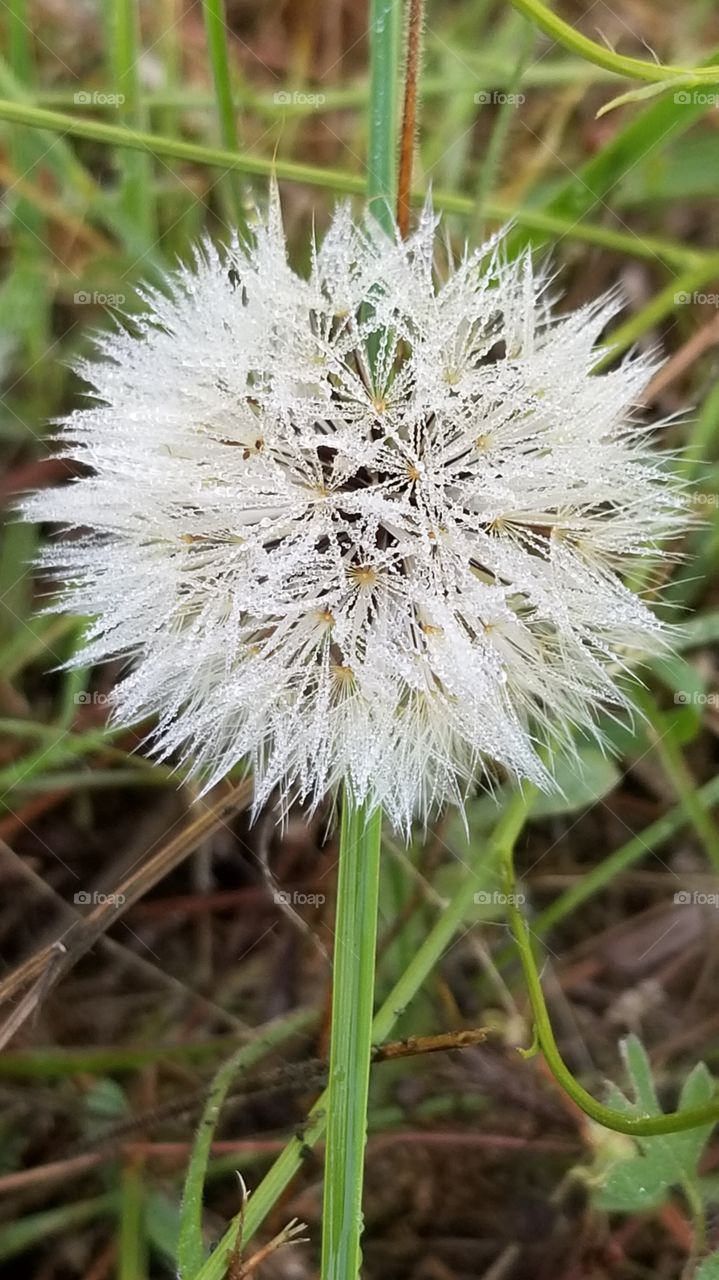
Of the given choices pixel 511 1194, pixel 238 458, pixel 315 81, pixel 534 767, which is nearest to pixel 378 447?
pixel 238 458

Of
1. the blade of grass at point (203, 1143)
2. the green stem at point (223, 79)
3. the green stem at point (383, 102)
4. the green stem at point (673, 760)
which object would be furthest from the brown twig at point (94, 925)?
the green stem at point (223, 79)

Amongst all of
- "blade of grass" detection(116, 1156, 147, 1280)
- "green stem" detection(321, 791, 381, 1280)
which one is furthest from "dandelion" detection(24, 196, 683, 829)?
"blade of grass" detection(116, 1156, 147, 1280)

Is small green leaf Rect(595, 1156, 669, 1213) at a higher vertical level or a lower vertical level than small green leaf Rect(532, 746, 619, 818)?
lower

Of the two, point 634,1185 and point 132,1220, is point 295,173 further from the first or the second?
point 132,1220

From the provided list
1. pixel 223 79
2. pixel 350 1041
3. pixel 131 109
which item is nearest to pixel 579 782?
pixel 350 1041

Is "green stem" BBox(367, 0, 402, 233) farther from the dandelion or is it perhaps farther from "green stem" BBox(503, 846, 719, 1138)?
"green stem" BBox(503, 846, 719, 1138)

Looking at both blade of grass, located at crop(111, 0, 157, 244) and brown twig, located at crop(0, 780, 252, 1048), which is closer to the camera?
brown twig, located at crop(0, 780, 252, 1048)

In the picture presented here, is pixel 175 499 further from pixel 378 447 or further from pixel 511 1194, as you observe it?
pixel 511 1194
